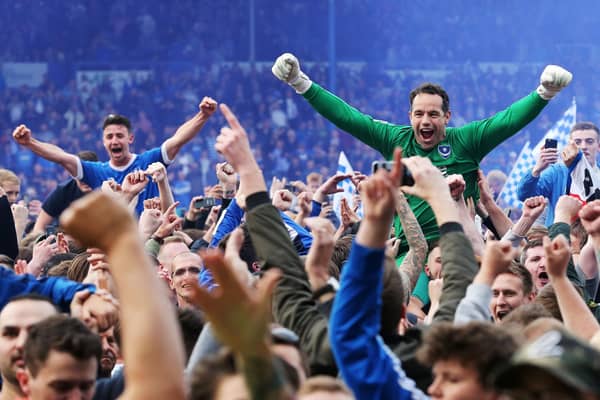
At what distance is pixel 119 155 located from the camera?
815 centimetres

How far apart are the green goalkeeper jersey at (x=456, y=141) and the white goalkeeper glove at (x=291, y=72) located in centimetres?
31

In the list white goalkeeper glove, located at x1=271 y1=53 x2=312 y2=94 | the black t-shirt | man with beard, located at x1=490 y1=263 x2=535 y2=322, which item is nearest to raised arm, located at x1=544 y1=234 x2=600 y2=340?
man with beard, located at x1=490 y1=263 x2=535 y2=322

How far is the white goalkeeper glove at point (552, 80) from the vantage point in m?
6.35

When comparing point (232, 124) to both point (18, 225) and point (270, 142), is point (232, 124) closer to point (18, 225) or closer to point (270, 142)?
point (18, 225)

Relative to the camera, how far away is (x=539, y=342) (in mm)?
2393

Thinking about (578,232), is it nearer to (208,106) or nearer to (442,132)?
(442,132)

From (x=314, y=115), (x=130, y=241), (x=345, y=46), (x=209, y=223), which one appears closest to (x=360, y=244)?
(x=130, y=241)

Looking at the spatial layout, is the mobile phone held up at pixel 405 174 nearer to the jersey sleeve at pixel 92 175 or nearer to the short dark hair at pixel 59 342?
the short dark hair at pixel 59 342

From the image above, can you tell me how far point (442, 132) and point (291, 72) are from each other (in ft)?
2.90

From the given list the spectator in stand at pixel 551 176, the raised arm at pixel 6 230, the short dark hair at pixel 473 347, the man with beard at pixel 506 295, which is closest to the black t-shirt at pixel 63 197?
the raised arm at pixel 6 230

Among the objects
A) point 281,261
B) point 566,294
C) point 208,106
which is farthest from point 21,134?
point 566,294

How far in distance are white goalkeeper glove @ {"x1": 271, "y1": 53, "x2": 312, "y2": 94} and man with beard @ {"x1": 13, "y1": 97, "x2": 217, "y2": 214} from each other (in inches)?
37.4

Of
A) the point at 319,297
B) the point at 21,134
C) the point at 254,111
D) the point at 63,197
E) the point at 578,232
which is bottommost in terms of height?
the point at 319,297

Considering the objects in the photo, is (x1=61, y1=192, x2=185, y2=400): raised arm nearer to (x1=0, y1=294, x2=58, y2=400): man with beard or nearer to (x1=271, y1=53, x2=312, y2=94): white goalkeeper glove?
(x1=0, y1=294, x2=58, y2=400): man with beard
